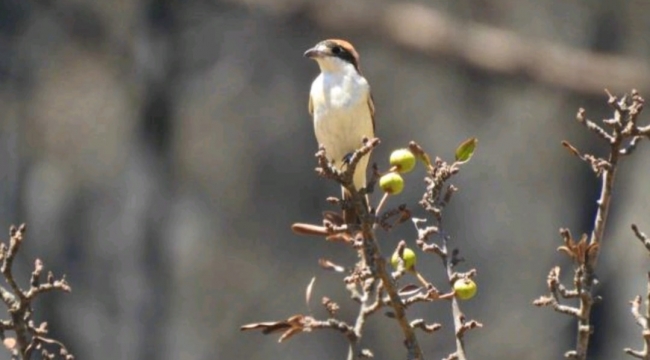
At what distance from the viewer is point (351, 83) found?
10.3 ft

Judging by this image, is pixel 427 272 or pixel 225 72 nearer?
pixel 427 272

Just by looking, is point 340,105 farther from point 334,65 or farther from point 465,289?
point 465,289

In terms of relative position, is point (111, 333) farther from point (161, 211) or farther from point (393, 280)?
point (393, 280)

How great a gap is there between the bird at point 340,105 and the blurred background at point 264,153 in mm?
2652

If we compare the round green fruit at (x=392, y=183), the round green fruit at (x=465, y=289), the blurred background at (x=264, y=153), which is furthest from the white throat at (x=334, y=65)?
the blurred background at (x=264, y=153)

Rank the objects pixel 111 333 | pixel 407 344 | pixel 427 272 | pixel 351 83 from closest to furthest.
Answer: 1. pixel 407 344
2. pixel 351 83
3. pixel 427 272
4. pixel 111 333

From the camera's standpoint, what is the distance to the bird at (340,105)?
3008 mm

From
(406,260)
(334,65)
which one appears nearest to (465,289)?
(406,260)

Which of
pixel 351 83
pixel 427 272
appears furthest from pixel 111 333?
pixel 351 83

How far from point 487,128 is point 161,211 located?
1.35 m

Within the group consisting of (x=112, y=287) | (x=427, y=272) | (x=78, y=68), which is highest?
(x=78, y=68)

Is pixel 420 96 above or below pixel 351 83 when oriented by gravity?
above

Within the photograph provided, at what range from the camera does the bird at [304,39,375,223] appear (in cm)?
301

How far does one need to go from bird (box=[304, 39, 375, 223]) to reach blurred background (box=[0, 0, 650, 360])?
2.65m
